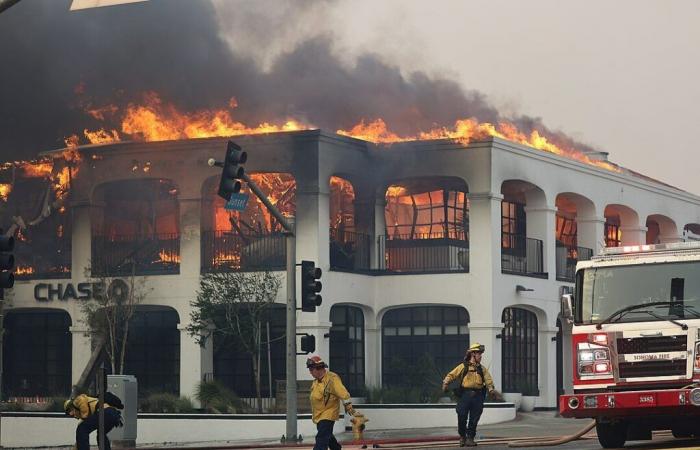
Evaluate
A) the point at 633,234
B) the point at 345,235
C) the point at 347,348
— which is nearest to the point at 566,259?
the point at 633,234

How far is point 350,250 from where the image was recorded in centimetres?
4278

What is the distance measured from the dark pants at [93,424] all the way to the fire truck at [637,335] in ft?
21.1

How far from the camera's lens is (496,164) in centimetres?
4150

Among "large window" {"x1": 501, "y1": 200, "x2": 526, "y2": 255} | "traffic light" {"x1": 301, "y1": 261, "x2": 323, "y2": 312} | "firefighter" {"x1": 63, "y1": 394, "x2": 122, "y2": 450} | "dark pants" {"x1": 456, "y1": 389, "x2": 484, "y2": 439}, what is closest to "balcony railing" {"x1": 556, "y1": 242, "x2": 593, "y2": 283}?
"large window" {"x1": 501, "y1": 200, "x2": 526, "y2": 255}

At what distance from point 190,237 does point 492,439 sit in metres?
16.4

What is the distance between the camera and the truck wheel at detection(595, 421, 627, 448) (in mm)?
19453

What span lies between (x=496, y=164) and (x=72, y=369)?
1324 centimetres

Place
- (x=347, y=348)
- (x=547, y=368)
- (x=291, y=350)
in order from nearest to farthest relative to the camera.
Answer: (x=291, y=350) < (x=347, y=348) < (x=547, y=368)

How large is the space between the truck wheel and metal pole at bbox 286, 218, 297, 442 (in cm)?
1241

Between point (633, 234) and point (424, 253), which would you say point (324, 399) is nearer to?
point (424, 253)

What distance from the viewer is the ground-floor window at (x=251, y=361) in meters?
41.3

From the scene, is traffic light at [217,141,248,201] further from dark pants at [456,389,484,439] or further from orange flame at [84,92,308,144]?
orange flame at [84,92,308,144]

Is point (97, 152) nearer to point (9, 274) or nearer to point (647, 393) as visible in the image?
point (9, 274)

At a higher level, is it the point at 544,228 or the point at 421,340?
the point at 544,228
